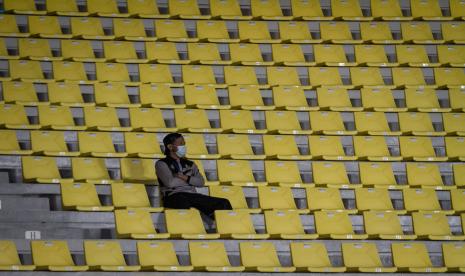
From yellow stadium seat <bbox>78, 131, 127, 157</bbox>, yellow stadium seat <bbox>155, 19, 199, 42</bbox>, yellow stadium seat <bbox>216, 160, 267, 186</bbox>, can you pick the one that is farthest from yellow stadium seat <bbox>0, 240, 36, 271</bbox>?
yellow stadium seat <bbox>155, 19, 199, 42</bbox>

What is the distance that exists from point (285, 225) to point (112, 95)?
2.57m

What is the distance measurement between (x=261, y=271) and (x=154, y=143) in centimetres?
210

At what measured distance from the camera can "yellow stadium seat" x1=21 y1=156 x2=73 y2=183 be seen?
10.8 m

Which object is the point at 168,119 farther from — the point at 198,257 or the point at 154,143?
the point at 198,257

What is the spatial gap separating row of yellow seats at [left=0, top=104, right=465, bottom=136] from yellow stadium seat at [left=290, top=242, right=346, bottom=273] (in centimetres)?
201

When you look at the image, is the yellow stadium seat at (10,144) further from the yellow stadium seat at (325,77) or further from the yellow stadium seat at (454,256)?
the yellow stadium seat at (454,256)

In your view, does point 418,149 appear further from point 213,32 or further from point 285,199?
point 213,32

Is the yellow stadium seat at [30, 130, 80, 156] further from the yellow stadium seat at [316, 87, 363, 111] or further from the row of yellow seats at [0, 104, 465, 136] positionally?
the yellow stadium seat at [316, 87, 363, 111]

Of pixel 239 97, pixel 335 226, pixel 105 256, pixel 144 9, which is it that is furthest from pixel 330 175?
pixel 144 9

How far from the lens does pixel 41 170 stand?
1089cm

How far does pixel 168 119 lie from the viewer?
39.7 ft

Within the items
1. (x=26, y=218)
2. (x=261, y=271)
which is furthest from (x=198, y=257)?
(x=26, y=218)

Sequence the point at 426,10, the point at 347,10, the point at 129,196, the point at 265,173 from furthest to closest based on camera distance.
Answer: the point at 426,10
the point at 347,10
the point at 265,173
the point at 129,196

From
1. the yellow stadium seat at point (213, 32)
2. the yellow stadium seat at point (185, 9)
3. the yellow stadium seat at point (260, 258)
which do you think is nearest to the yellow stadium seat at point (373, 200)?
the yellow stadium seat at point (260, 258)
